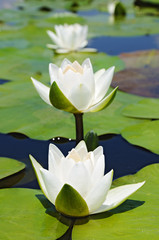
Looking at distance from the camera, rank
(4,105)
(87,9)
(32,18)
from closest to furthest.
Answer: (4,105) < (32,18) < (87,9)

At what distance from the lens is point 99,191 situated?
3.50 ft

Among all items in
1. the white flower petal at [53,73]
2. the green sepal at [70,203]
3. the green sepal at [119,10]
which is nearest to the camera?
the green sepal at [70,203]

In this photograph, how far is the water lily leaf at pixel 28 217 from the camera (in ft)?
3.48

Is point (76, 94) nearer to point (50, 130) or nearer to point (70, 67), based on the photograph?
point (70, 67)

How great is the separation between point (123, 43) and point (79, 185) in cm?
316

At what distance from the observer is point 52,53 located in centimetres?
342

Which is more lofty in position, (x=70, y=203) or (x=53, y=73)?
(x=53, y=73)

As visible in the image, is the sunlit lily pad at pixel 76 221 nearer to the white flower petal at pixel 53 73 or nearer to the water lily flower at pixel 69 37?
the white flower petal at pixel 53 73

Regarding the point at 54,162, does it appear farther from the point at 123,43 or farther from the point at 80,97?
the point at 123,43

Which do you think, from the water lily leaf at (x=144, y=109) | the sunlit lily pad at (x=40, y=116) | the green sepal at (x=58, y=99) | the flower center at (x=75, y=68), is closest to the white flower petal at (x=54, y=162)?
the green sepal at (x=58, y=99)

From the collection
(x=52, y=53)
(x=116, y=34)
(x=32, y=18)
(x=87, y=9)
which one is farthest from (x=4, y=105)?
(x=87, y=9)

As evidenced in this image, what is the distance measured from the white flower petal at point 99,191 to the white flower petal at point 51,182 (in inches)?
3.7

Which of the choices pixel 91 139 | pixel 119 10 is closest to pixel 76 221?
pixel 91 139

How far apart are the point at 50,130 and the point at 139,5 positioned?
553 centimetres
